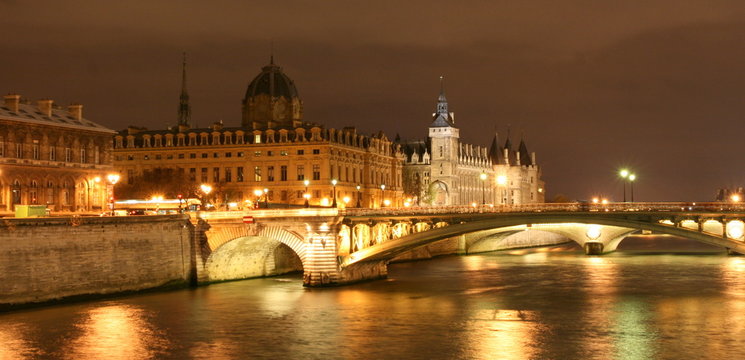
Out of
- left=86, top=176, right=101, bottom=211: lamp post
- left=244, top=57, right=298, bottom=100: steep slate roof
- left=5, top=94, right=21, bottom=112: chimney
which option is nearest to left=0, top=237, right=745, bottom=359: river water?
left=86, top=176, right=101, bottom=211: lamp post

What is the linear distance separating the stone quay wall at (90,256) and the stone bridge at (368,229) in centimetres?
198

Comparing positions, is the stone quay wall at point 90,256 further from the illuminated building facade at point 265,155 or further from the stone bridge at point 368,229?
the illuminated building facade at point 265,155

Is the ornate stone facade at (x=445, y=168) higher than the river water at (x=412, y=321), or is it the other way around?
the ornate stone facade at (x=445, y=168)

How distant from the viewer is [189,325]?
46.0 metres

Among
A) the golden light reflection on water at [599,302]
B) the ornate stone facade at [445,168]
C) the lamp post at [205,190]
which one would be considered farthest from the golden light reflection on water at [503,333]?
the ornate stone facade at [445,168]

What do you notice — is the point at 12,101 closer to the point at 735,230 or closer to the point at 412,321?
the point at 412,321

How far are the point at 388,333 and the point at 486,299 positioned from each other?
39.9 feet

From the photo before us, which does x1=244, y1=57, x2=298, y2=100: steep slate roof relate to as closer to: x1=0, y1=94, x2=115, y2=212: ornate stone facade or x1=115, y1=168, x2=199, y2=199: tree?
x1=115, y1=168, x2=199, y2=199: tree

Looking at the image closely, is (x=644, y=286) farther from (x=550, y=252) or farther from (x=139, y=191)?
(x=139, y=191)

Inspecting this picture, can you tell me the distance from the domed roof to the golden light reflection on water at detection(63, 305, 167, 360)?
2755 inches

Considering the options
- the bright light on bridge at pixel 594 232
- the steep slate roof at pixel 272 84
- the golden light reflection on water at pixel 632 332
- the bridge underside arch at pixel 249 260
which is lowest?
the golden light reflection on water at pixel 632 332

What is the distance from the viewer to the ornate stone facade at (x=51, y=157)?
67000 millimetres

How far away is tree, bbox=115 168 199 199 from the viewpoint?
99.8 metres

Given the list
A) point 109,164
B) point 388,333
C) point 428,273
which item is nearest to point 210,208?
point 109,164
